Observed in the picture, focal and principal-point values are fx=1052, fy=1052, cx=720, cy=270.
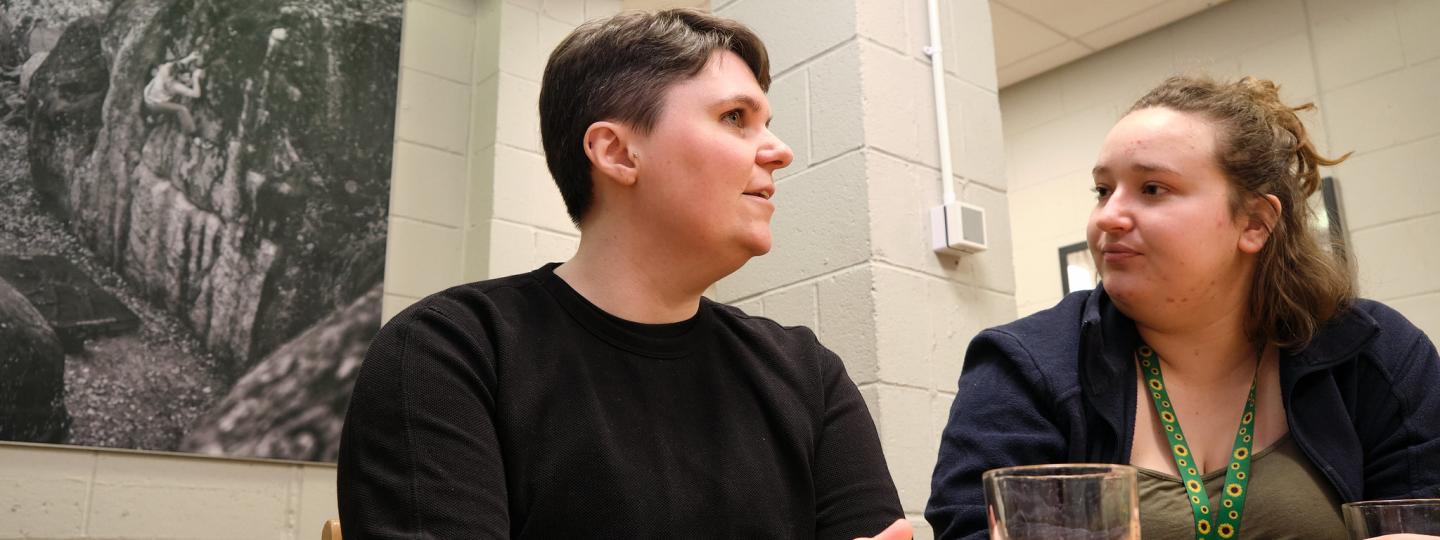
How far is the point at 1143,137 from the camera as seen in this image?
4.42 feet

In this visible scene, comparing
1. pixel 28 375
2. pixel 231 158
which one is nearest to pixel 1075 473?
pixel 28 375

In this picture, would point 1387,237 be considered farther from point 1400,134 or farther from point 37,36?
point 37,36

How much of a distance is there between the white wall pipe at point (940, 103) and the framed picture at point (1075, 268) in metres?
2.00

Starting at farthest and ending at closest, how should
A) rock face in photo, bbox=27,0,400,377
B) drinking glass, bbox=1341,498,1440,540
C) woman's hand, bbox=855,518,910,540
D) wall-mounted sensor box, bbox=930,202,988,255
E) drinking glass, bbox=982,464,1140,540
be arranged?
rock face in photo, bbox=27,0,400,377
wall-mounted sensor box, bbox=930,202,988,255
woman's hand, bbox=855,518,910,540
drinking glass, bbox=1341,498,1440,540
drinking glass, bbox=982,464,1140,540

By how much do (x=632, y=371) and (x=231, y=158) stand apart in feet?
5.92

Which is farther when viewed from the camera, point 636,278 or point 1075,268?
point 1075,268

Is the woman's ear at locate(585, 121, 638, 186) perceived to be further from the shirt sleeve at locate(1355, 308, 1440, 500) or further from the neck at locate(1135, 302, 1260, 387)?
the shirt sleeve at locate(1355, 308, 1440, 500)

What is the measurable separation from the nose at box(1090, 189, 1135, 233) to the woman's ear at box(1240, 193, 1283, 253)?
172mm

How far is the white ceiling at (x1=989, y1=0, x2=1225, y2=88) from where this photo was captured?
3.82m

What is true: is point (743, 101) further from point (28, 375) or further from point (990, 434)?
point (28, 375)

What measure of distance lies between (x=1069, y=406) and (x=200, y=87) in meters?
2.14

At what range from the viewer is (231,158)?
2500mm

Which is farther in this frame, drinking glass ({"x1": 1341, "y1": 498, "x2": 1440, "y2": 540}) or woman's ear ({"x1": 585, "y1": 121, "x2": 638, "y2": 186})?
woman's ear ({"x1": 585, "y1": 121, "x2": 638, "y2": 186})

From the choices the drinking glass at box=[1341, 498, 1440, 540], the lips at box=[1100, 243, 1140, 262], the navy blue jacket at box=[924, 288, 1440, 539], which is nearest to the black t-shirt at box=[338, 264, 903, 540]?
the navy blue jacket at box=[924, 288, 1440, 539]
